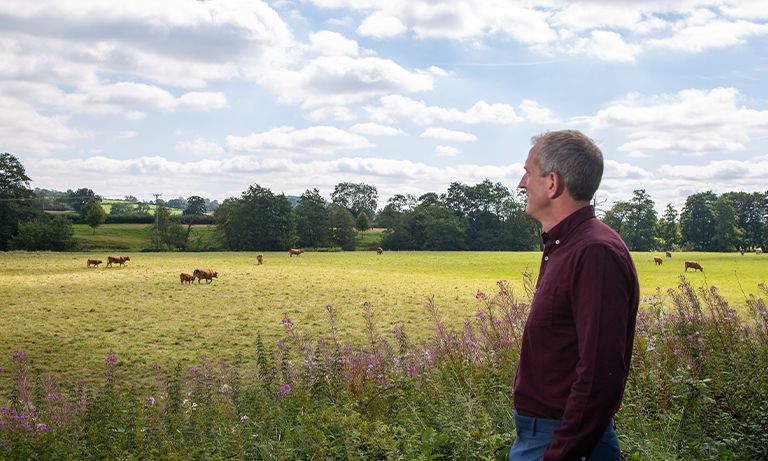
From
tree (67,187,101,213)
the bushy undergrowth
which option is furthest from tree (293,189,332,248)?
the bushy undergrowth

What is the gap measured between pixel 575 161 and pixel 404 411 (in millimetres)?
2978

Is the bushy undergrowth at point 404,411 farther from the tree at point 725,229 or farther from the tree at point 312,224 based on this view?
the tree at point 725,229

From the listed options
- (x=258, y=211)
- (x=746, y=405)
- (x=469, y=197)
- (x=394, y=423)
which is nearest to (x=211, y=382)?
(x=394, y=423)

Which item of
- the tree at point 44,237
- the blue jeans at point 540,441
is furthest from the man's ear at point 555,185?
the tree at point 44,237

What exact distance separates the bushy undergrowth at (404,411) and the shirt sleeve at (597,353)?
1292 millimetres

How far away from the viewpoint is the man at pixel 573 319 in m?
1.62

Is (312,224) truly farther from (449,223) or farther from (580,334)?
(580,334)

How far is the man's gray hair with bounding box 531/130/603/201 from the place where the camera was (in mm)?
1877

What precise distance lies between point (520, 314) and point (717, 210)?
9779cm

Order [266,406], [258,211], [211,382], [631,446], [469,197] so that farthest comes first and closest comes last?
1. [469,197]
2. [258,211]
3. [211,382]
4. [266,406]
5. [631,446]

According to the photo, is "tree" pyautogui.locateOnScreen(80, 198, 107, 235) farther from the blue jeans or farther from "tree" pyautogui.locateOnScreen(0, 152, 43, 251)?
the blue jeans

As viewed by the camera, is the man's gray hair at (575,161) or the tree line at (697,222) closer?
the man's gray hair at (575,161)

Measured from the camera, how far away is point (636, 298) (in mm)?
1940

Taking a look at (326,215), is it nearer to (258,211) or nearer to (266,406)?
(258,211)
